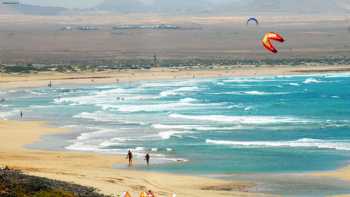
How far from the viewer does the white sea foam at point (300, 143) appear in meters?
34.8

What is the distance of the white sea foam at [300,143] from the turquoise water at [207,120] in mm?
36

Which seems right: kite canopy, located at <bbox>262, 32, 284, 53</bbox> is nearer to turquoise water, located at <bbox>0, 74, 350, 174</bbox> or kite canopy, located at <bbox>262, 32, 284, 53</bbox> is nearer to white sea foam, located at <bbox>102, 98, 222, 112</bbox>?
turquoise water, located at <bbox>0, 74, 350, 174</bbox>

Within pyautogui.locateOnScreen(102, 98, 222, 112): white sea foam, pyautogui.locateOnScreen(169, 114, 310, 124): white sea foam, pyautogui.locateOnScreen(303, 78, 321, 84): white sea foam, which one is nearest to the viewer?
pyautogui.locateOnScreen(169, 114, 310, 124): white sea foam

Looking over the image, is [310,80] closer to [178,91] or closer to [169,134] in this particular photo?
[178,91]

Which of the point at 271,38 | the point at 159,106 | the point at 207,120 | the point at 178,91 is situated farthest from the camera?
the point at 178,91

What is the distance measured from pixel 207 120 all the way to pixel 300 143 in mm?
9200

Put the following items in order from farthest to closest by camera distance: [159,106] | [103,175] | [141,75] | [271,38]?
[141,75], [159,106], [271,38], [103,175]

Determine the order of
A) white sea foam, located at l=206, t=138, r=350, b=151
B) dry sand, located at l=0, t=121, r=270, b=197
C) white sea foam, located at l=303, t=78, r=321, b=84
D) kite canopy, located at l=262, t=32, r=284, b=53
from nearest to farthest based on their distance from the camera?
dry sand, located at l=0, t=121, r=270, b=197 → kite canopy, located at l=262, t=32, r=284, b=53 → white sea foam, located at l=206, t=138, r=350, b=151 → white sea foam, located at l=303, t=78, r=321, b=84

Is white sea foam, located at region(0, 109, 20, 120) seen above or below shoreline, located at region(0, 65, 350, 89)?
below

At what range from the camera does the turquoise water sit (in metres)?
32.2

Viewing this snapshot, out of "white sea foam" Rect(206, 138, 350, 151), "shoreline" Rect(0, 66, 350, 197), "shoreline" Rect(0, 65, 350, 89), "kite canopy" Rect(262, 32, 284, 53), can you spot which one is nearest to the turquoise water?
"white sea foam" Rect(206, 138, 350, 151)

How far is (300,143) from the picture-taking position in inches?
1399

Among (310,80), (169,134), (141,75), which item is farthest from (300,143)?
(141,75)

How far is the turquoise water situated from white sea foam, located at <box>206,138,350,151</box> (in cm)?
4
